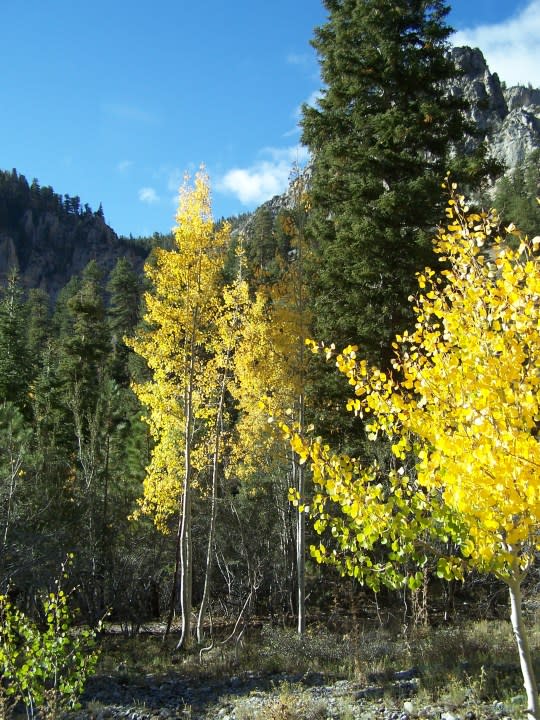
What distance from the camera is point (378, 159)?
11344 mm

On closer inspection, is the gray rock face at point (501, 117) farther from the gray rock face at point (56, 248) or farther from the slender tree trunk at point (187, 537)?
the slender tree trunk at point (187, 537)

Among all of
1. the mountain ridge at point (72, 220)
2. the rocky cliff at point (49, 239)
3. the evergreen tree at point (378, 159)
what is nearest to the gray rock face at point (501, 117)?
the mountain ridge at point (72, 220)

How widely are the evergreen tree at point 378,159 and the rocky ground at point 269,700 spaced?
5897mm

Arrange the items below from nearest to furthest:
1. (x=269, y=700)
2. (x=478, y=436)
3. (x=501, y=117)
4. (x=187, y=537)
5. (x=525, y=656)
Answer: (x=478, y=436) → (x=525, y=656) → (x=269, y=700) → (x=187, y=537) → (x=501, y=117)

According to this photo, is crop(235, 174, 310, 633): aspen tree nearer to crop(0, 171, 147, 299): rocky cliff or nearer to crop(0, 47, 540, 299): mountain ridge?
crop(0, 47, 540, 299): mountain ridge

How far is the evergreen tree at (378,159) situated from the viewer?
35.3 ft

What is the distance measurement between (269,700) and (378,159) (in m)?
9.74

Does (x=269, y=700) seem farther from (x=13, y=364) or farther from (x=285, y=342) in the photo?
(x=13, y=364)

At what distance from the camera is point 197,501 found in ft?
50.8

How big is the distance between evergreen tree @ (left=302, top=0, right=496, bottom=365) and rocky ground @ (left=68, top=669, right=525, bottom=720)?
5.90 meters

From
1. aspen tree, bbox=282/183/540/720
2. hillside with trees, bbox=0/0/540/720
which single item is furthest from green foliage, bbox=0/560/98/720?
aspen tree, bbox=282/183/540/720

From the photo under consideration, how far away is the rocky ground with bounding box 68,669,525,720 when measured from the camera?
570cm

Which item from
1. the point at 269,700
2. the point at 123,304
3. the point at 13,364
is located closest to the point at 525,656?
the point at 269,700

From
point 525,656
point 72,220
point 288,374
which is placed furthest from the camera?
point 72,220
